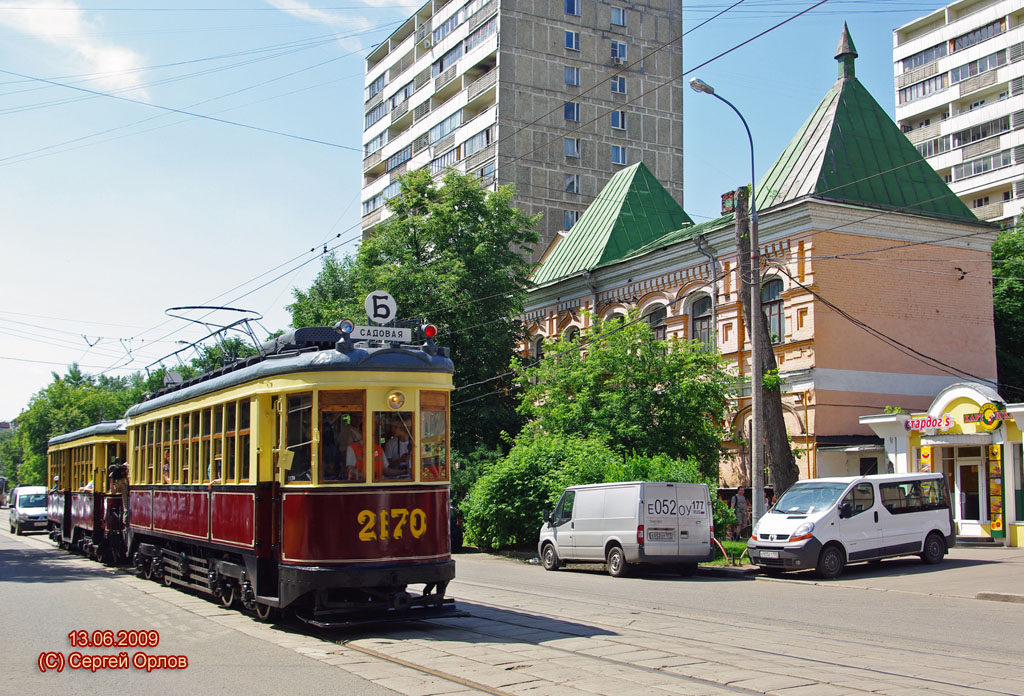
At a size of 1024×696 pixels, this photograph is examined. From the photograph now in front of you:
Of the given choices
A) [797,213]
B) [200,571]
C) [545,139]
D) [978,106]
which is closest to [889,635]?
[200,571]

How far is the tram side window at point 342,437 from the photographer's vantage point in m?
11.0

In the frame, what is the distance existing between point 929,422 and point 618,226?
16.8m

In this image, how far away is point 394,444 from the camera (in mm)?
11219

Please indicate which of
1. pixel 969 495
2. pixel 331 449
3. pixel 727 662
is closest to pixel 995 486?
pixel 969 495

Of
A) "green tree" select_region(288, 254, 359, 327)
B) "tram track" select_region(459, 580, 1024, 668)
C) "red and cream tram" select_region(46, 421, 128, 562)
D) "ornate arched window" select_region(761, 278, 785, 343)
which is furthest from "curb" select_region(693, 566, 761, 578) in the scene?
"green tree" select_region(288, 254, 359, 327)

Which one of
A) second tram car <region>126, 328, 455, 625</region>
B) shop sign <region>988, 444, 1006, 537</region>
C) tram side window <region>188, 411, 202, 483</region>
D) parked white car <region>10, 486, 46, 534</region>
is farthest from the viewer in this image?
parked white car <region>10, 486, 46, 534</region>

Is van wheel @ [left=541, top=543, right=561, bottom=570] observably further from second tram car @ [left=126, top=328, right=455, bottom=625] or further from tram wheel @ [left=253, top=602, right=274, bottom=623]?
tram wheel @ [left=253, top=602, right=274, bottom=623]

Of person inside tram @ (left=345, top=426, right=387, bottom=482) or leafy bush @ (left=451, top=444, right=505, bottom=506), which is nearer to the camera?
person inside tram @ (left=345, top=426, right=387, bottom=482)

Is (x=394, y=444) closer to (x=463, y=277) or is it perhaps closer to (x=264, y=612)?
(x=264, y=612)

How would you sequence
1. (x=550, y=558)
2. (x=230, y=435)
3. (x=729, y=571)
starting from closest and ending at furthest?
1. (x=230, y=435)
2. (x=729, y=571)
3. (x=550, y=558)

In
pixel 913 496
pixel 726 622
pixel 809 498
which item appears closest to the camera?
pixel 726 622

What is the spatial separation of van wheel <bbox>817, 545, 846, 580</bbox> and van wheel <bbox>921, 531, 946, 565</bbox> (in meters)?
2.18

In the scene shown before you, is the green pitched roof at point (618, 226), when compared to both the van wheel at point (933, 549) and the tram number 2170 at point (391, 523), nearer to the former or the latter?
the van wheel at point (933, 549)

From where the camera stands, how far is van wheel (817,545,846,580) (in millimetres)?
19250
